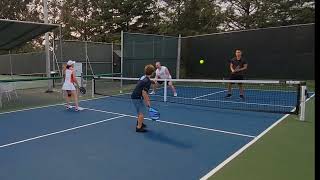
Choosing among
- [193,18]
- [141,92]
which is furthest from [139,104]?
[193,18]

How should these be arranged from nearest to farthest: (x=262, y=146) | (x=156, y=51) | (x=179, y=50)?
1. (x=262, y=146)
2. (x=156, y=51)
3. (x=179, y=50)

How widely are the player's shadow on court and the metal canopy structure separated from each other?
616cm

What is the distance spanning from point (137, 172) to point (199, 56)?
15586 millimetres

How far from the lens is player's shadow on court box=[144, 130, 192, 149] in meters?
6.00

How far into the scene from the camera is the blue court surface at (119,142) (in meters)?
4.73

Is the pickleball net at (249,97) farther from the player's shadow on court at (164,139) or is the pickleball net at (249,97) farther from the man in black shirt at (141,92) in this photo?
the player's shadow on court at (164,139)

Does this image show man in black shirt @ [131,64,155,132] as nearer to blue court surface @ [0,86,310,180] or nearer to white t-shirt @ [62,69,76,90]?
blue court surface @ [0,86,310,180]

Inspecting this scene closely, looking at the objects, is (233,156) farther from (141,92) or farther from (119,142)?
(141,92)

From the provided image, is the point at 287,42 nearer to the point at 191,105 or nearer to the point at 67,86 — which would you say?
the point at 191,105

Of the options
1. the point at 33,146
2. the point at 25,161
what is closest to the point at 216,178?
the point at 25,161

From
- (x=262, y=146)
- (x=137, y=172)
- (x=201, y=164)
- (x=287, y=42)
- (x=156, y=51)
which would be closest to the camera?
(x=137, y=172)

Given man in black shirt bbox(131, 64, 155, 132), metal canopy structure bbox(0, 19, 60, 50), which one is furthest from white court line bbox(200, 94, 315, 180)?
metal canopy structure bbox(0, 19, 60, 50)

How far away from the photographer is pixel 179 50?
1956 centimetres

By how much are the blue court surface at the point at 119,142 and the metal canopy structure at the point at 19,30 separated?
2947mm
